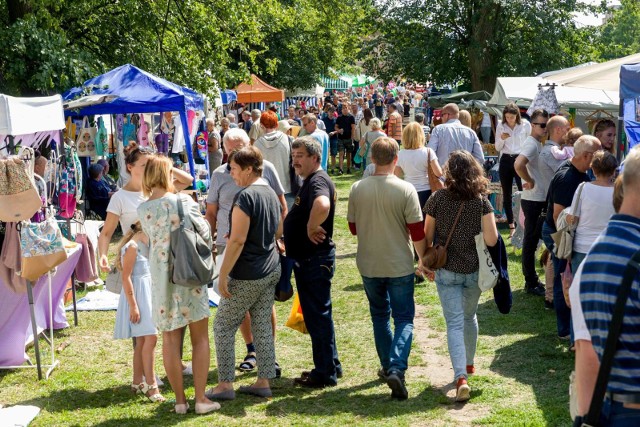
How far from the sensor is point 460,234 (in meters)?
5.82

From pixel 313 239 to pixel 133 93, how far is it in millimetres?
6581

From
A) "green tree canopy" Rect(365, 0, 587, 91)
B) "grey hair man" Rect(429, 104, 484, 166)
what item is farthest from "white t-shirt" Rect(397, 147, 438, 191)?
"green tree canopy" Rect(365, 0, 587, 91)

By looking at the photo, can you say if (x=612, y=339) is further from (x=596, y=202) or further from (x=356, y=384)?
(x=356, y=384)

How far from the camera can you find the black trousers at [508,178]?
12383 mm

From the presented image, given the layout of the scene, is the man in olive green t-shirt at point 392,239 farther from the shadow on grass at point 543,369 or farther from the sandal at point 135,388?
the sandal at point 135,388

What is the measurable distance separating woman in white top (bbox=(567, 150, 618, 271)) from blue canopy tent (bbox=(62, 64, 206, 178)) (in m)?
6.87

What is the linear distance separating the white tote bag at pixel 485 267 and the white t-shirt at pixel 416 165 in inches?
135

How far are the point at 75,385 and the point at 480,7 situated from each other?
888 inches

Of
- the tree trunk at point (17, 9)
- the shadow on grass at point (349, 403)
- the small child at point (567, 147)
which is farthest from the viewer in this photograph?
the tree trunk at point (17, 9)

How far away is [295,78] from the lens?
33.2 metres

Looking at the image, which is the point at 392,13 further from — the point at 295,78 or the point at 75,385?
the point at 75,385

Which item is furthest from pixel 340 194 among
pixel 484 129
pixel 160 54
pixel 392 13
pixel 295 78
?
pixel 295 78

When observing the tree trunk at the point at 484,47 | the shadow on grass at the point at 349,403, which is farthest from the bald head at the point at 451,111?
the tree trunk at the point at 484,47

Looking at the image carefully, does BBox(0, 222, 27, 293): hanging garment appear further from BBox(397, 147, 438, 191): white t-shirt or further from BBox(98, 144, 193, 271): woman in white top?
BBox(397, 147, 438, 191): white t-shirt
